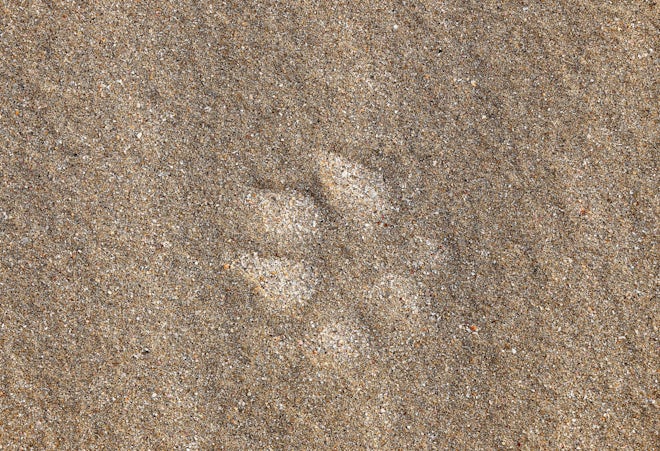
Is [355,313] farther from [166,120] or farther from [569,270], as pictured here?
[166,120]

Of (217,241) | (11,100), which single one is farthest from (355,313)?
(11,100)

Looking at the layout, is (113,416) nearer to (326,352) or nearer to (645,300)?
(326,352)

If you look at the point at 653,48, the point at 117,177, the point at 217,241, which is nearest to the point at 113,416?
the point at 217,241

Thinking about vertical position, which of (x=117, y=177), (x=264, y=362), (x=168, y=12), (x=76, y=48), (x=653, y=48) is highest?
(x=653, y=48)

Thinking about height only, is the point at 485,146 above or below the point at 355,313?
above
